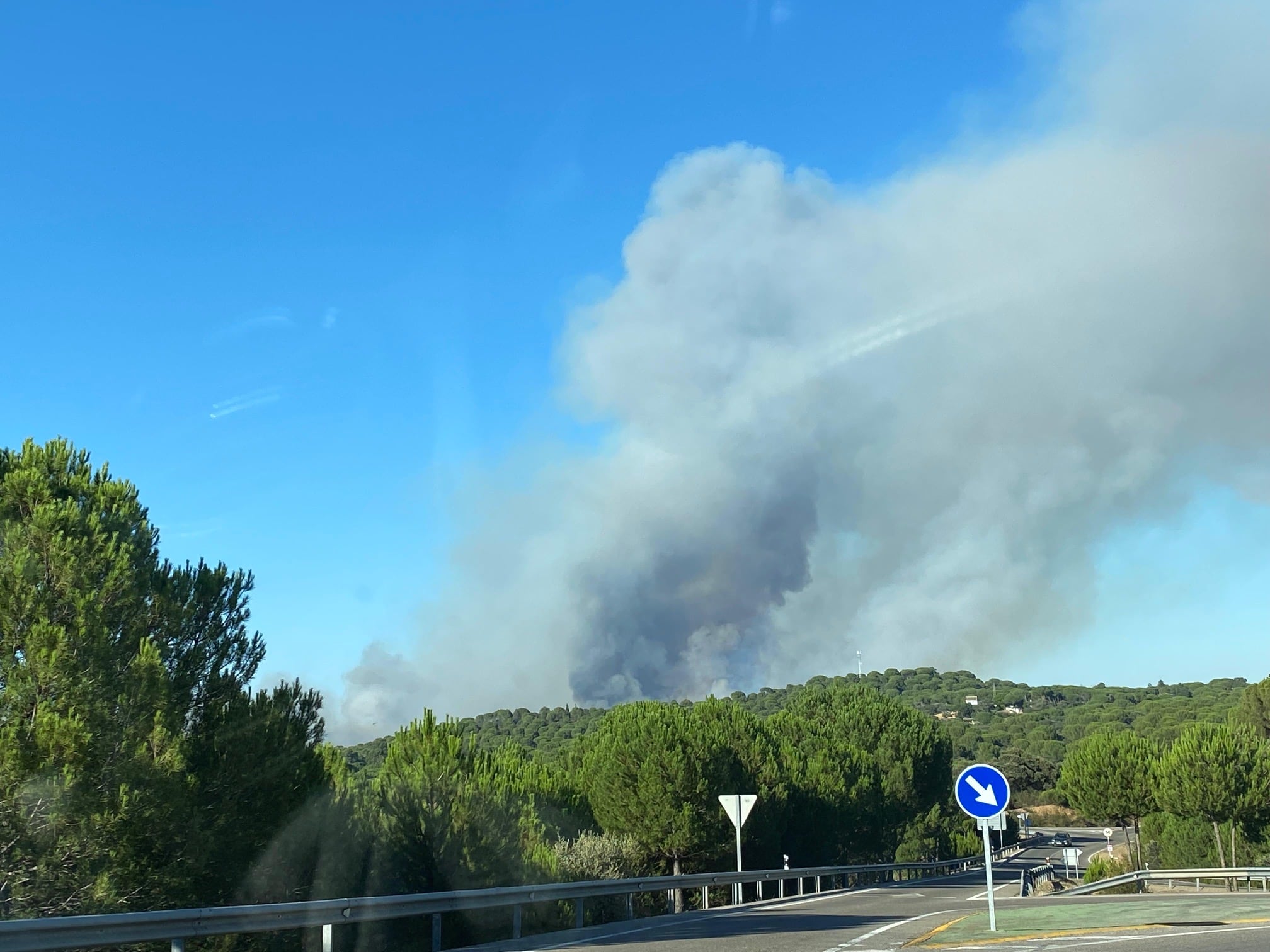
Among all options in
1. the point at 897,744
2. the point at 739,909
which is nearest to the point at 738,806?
the point at 739,909

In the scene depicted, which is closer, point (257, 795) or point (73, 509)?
point (73, 509)

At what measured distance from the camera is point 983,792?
14.7 metres

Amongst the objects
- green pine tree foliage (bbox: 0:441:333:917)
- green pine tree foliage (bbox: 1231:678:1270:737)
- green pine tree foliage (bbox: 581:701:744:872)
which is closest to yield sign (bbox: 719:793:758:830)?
green pine tree foliage (bbox: 581:701:744:872)

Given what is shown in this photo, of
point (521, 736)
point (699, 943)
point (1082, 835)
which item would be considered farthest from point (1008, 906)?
point (521, 736)

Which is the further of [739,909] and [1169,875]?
[1169,875]

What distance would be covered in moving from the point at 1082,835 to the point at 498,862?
125 metres

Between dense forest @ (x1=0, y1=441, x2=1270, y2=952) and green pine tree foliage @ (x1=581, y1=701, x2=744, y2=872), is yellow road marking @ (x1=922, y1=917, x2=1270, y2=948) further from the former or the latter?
green pine tree foliage @ (x1=581, y1=701, x2=744, y2=872)

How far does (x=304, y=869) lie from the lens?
63.1 feet

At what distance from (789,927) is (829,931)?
1009 mm

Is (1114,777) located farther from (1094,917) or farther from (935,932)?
(935,932)

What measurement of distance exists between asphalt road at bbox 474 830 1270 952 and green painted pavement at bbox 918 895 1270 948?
48 centimetres

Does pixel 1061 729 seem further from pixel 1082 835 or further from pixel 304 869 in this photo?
pixel 304 869

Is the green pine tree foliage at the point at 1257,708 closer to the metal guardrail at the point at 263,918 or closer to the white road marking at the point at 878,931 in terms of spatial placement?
the white road marking at the point at 878,931

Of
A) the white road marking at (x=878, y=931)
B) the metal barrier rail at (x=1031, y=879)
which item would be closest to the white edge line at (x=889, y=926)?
the white road marking at (x=878, y=931)
